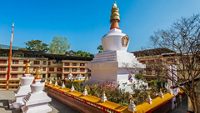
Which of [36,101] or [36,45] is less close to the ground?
[36,45]

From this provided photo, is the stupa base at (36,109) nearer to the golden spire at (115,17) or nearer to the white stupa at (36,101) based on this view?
the white stupa at (36,101)

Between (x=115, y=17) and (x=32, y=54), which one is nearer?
(x=115, y=17)

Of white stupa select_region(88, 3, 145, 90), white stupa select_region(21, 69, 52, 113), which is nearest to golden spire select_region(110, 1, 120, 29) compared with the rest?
white stupa select_region(88, 3, 145, 90)

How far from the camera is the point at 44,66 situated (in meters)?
36.4

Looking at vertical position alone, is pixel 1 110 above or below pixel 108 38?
below

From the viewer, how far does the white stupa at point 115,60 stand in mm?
15938

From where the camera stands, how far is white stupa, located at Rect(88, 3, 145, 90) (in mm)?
15938

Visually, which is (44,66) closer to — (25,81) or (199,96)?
(25,81)

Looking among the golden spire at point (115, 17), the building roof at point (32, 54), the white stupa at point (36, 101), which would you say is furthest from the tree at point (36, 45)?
the white stupa at point (36, 101)

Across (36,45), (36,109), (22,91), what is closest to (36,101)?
(36,109)

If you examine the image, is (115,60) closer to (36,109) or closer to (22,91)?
(22,91)

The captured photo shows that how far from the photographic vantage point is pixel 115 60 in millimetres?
16359

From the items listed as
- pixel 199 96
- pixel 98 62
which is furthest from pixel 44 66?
pixel 199 96

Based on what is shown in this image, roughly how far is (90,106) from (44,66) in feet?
95.8
